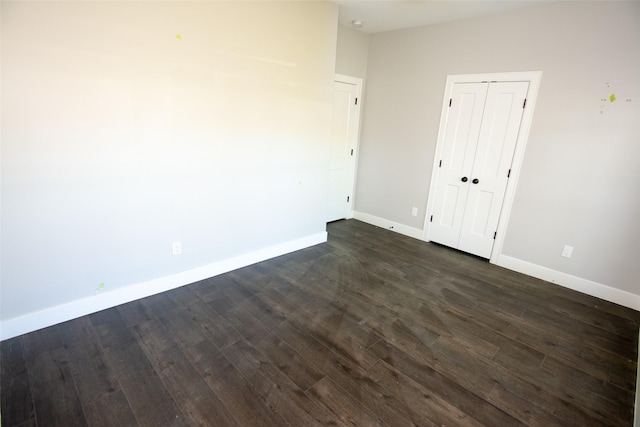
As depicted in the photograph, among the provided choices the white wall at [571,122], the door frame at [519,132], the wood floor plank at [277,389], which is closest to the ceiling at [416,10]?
the white wall at [571,122]

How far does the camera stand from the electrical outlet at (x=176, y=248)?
2730 millimetres

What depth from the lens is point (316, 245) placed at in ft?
13.0

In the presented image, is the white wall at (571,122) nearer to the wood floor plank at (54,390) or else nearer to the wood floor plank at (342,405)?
the wood floor plank at (342,405)

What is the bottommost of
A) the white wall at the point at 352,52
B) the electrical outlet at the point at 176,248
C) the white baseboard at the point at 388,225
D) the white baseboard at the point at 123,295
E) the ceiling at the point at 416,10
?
the white baseboard at the point at 123,295

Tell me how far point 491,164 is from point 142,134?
368cm

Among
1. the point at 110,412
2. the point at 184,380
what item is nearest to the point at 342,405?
the point at 184,380

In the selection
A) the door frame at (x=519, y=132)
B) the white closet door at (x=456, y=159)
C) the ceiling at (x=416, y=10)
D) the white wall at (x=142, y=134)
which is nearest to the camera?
the white wall at (x=142, y=134)

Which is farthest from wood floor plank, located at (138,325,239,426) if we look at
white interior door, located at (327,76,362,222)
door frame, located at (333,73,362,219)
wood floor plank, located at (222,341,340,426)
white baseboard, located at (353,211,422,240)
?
door frame, located at (333,73,362,219)

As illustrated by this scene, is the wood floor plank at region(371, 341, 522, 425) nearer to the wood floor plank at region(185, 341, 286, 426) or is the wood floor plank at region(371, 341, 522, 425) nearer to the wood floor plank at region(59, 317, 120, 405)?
the wood floor plank at region(185, 341, 286, 426)

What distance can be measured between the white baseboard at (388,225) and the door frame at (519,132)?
640 mm

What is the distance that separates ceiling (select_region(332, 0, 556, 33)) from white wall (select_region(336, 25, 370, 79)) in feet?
0.75

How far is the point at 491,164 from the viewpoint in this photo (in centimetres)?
360

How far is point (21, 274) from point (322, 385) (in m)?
2.19

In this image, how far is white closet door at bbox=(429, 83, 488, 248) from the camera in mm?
3658
